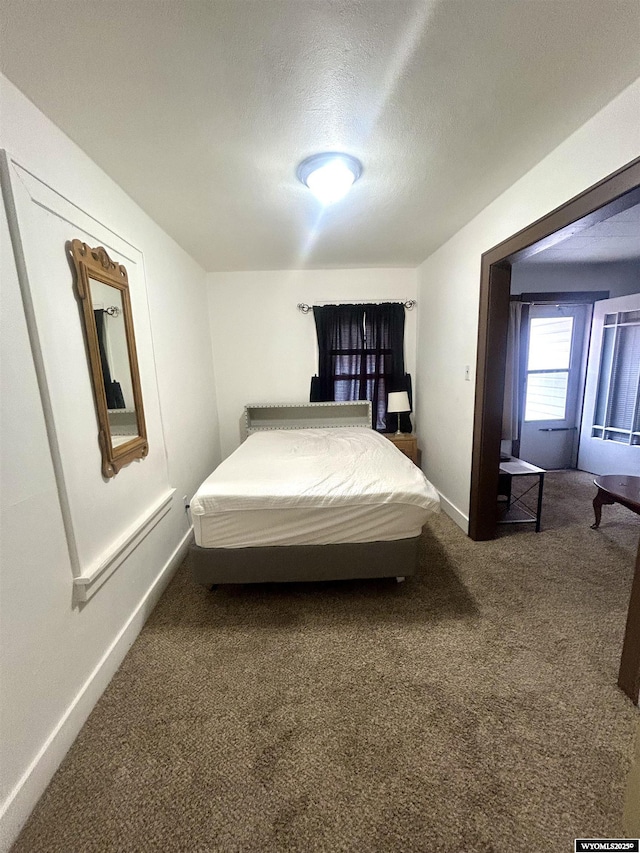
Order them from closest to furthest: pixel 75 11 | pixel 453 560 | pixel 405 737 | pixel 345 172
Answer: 1. pixel 75 11
2. pixel 405 737
3. pixel 345 172
4. pixel 453 560

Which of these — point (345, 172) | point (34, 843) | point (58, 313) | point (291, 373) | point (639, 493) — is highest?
point (345, 172)

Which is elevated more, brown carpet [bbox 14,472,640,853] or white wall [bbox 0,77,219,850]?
white wall [bbox 0,77,219,850]

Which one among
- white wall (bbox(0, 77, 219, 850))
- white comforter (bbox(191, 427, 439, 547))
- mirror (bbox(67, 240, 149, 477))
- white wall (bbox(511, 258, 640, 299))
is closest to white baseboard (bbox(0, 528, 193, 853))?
white wall (bbox(0, 77, 219, 850))

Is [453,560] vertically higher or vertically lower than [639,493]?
lower

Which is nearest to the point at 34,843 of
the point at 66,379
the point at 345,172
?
the point at 66,379

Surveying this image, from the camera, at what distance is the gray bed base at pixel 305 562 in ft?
6.26

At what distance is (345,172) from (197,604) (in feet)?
8.55

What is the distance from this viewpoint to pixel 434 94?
129 cm

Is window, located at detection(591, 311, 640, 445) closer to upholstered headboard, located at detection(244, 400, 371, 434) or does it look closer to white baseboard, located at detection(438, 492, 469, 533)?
white baseboard, located at detection(438, 492, 469, 533)

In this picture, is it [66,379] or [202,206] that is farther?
[202,206]

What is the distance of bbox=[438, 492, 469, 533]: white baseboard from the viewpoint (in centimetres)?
270

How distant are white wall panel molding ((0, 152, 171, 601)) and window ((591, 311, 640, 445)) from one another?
15.7 feet

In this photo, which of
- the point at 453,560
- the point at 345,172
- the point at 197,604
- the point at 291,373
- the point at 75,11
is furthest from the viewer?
the point at 291,373

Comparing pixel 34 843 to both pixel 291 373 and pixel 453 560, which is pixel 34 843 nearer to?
pixel 453 560
